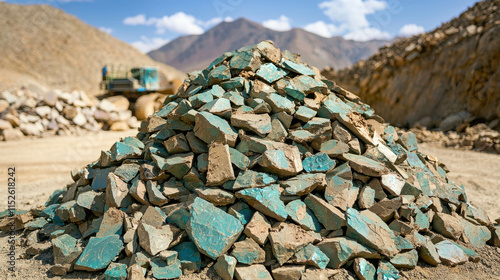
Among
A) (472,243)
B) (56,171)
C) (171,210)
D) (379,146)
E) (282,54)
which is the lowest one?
(56,171)

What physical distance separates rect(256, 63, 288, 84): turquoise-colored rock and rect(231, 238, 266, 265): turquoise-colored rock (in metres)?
1.97

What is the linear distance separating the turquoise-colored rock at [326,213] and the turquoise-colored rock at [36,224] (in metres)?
2.97

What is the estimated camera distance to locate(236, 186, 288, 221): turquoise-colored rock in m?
2.76

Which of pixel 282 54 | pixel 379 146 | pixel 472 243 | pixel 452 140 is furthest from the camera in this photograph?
pixel 452 140

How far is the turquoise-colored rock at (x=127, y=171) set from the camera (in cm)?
331

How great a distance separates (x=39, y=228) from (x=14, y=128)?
27.2ft

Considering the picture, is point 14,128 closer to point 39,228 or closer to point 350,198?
point 39,228

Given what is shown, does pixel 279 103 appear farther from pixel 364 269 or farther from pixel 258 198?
pixel 364 269

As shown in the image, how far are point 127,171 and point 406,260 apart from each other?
9.56 ft

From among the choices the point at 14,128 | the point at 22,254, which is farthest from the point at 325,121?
the point at 14,128

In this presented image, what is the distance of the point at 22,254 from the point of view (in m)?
3.10

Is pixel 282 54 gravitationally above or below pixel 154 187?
above

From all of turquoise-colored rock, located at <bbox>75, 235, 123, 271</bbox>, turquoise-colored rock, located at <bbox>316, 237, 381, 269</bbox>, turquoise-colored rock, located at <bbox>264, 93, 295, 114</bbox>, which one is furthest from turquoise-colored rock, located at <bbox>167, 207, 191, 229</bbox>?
turquoise-colored rock, located at <bbox>264, 93, 295, 114</bbox>

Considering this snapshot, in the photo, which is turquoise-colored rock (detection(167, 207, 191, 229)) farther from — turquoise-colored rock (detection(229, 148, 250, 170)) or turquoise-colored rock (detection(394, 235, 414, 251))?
turquoise-colored rock (detection(394, 235, 414, 251))
